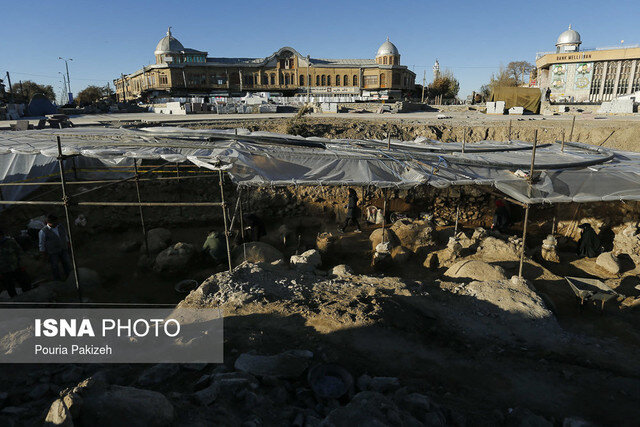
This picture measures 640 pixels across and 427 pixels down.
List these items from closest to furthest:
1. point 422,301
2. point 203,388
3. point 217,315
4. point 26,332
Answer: point 203,388
point 26,332
point 217,315
point 422,301

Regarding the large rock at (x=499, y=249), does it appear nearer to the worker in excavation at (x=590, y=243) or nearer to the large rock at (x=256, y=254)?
the worker in excavation at (x=590, y=243)

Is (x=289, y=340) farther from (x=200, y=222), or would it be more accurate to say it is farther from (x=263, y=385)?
(x=200, y=222)

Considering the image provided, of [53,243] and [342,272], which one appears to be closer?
[342,272]

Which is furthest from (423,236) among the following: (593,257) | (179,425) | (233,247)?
(179,425)

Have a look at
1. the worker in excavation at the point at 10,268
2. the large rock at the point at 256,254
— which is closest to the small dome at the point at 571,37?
the large rock at the point at 256,254

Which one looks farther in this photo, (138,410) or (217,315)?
(217,315)

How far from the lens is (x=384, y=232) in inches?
396

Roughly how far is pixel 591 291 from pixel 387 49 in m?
61.9

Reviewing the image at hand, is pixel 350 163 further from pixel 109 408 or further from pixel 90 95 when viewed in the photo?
pixel 90 95

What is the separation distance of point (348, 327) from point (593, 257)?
777 cm

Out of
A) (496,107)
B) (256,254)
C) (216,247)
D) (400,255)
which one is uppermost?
(496,107)

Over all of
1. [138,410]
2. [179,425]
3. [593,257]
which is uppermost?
[138,410]

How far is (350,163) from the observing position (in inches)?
340

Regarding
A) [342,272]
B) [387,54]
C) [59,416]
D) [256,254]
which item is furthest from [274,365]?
[387,54]
